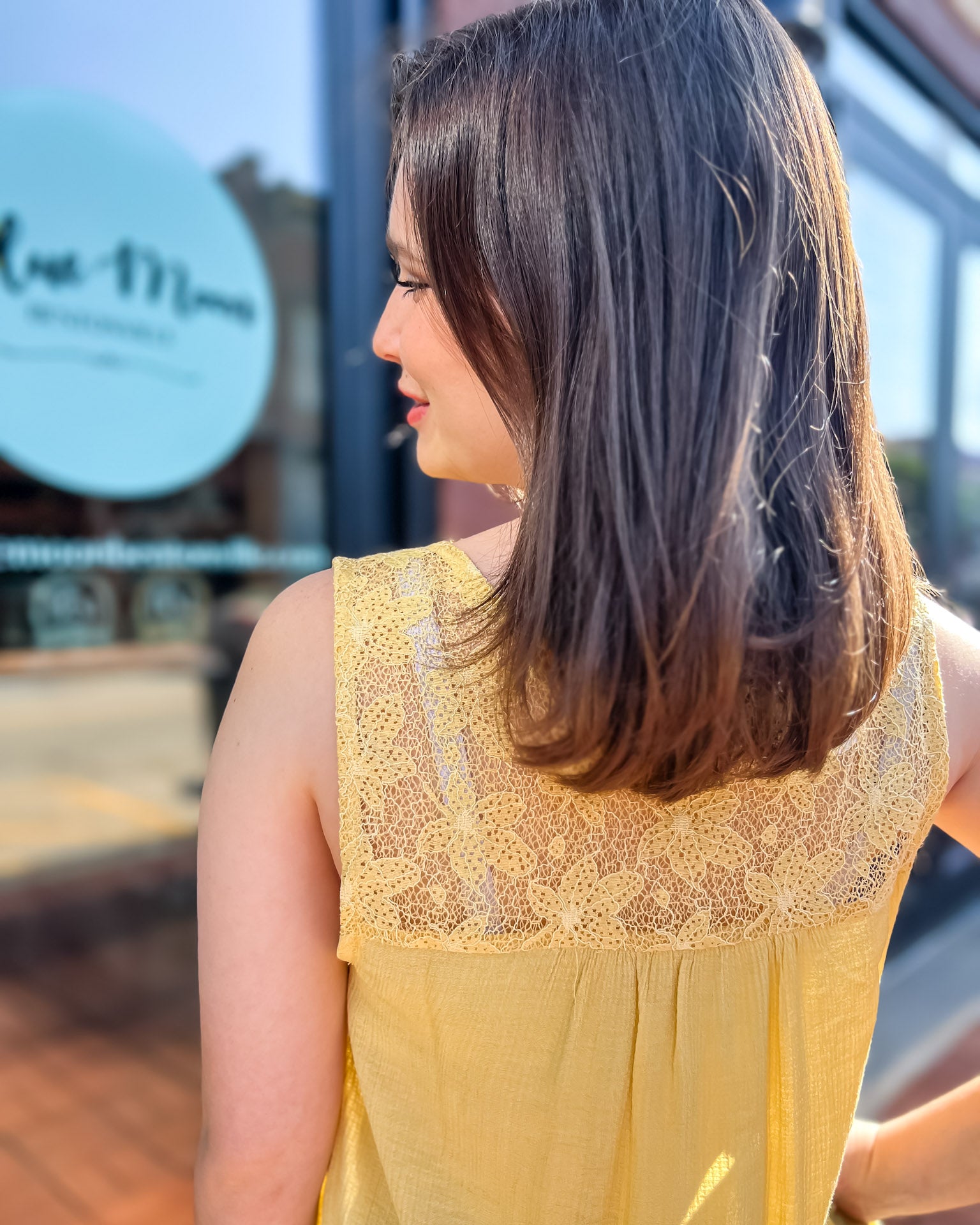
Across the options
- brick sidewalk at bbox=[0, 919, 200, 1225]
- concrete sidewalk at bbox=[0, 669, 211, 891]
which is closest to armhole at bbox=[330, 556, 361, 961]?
concrete sidewalk at bbox=[0, 669, 211, 891]

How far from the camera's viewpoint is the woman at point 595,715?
0.68 m

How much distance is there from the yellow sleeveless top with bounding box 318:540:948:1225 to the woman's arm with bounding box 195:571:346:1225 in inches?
1.2

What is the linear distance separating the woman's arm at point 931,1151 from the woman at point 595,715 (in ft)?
0.40

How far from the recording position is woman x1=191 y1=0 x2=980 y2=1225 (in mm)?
685

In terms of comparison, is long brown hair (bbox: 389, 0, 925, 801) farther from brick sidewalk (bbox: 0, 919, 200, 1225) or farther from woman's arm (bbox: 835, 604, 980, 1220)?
brick sidewalk (bbox: 0, 919, 200, 1225)

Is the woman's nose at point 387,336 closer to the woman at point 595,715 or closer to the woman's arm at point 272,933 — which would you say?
the woman at point 595,715

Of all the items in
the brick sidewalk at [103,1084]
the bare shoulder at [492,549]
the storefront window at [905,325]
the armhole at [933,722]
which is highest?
the storefront window at [905,325]

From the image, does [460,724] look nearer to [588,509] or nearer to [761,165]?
[588,509]

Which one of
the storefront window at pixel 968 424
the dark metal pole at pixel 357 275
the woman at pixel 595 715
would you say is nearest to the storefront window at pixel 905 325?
the storefront window at pixel 968 424

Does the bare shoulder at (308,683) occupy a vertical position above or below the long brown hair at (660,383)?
below

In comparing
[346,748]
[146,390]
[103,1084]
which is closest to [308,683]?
[346,748]

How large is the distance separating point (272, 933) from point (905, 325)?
3932 mm

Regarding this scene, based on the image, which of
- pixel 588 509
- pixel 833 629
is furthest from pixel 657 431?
pixel 833 629

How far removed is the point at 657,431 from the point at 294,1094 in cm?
67
